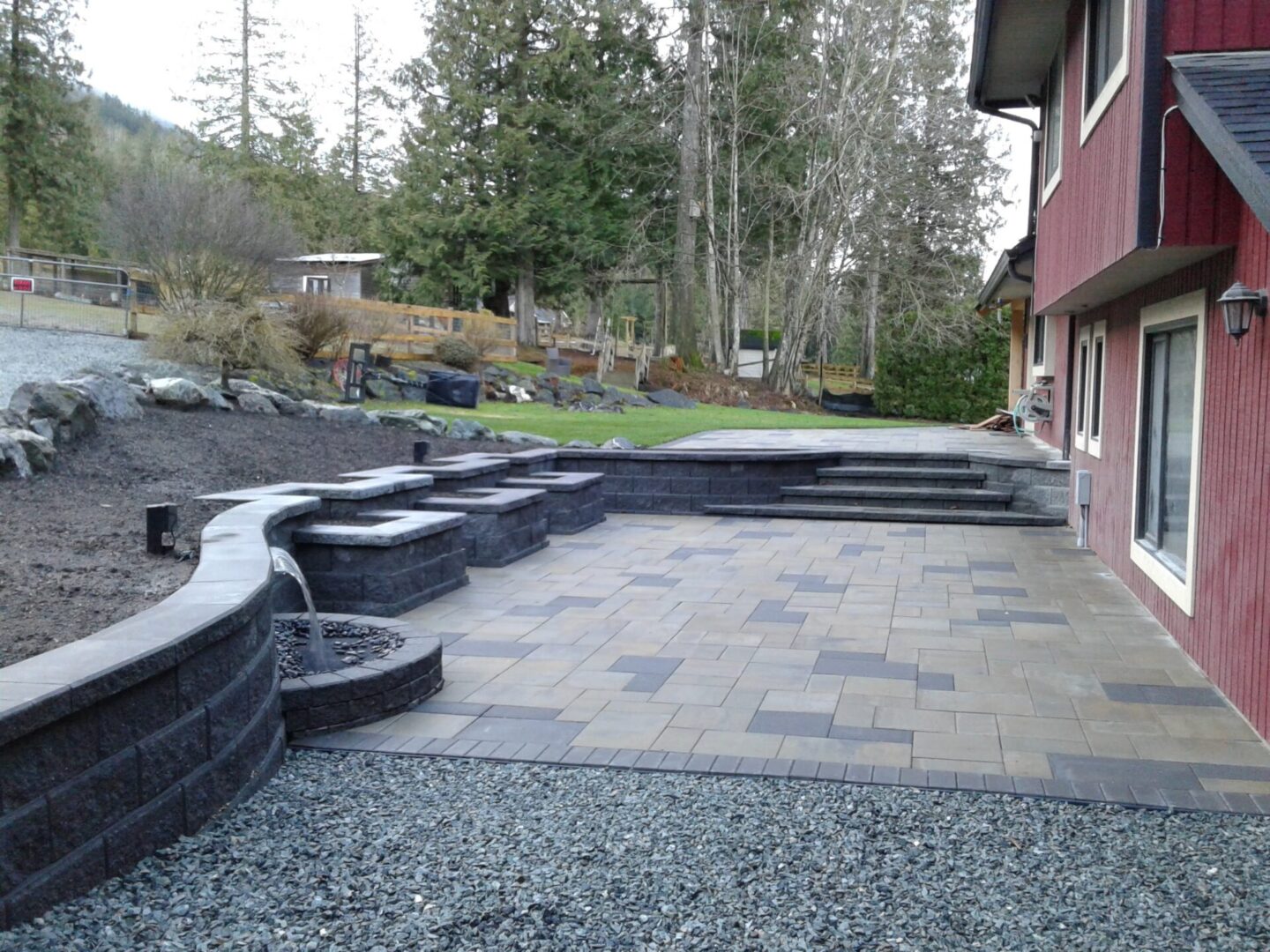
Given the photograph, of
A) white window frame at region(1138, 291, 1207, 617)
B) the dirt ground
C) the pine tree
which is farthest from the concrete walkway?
the pine tree

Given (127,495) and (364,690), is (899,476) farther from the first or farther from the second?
(364,690)

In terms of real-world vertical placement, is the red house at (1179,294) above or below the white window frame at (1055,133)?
below

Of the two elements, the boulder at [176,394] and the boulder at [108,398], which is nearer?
the boulder at [108,398]

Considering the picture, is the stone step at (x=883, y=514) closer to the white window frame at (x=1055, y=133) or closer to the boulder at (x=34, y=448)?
the white window frame at (x=1055, y=133)

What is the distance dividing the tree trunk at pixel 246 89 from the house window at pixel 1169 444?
117ft

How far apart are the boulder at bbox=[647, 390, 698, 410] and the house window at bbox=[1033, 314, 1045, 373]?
808 centimetres

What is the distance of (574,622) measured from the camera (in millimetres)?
6199

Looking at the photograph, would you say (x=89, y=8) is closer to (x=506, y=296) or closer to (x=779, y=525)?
(x=506, y=296)

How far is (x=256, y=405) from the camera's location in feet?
34.9

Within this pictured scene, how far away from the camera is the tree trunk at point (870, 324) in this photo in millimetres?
27984

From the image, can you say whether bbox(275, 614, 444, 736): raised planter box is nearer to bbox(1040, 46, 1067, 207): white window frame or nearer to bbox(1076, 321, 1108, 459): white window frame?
bbox(1076, 321, 1108, 459): white window frame

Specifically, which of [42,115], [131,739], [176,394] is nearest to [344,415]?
[176,394]

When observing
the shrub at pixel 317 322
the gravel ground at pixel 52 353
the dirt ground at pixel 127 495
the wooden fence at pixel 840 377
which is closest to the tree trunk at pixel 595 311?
the wooden fence at pixel 840 377

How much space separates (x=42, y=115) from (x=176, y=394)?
1129 inches
